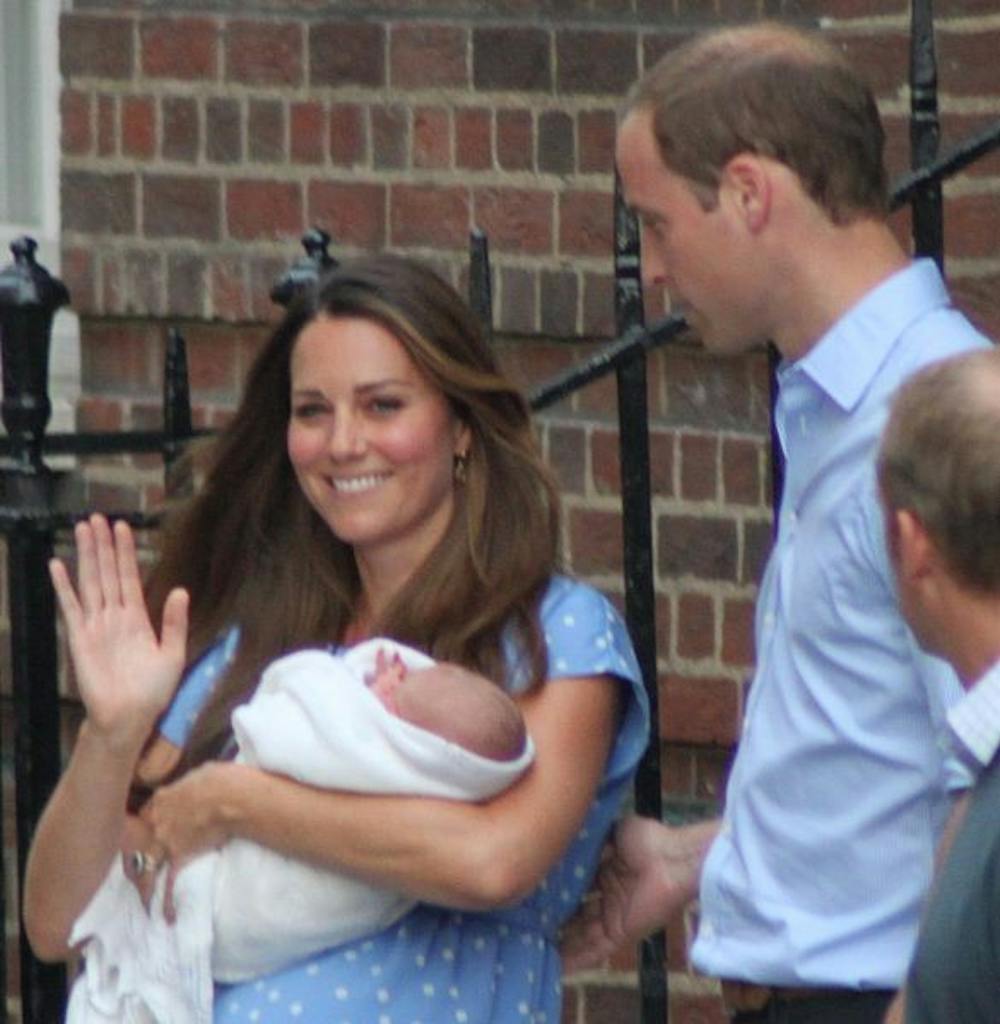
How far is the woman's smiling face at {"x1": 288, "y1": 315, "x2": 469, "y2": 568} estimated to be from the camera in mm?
3639

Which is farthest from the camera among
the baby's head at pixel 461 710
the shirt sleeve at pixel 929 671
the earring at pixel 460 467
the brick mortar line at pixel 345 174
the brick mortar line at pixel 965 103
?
the brick mortar line at pixel 345 174

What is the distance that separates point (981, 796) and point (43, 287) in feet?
6.52

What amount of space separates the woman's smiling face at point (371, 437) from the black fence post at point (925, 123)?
2.16 ft

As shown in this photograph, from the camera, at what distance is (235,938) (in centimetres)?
340

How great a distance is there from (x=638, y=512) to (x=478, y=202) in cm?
169

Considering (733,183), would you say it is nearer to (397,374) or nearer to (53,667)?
(397,374)

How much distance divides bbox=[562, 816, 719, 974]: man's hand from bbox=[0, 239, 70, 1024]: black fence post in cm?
85

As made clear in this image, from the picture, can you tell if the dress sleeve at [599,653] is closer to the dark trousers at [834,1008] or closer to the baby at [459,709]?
the baby at [459,709]

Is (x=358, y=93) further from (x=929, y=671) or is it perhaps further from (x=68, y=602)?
(x=929, y=671)

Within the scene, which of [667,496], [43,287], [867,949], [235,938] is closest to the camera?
[867,949]

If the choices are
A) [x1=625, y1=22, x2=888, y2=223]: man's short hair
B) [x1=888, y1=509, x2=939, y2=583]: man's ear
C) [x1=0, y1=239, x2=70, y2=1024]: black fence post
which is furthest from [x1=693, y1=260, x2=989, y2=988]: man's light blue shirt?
[x1=0, y1=239, x2=70, y2=1024]: black fence post

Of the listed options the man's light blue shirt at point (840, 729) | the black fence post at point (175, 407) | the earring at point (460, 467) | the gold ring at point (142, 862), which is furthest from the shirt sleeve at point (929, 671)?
the black fence post at point (175, 407)

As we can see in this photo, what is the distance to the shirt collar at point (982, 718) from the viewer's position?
101 inches

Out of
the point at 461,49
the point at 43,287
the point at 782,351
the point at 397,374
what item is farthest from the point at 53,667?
the point at 461,49
